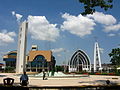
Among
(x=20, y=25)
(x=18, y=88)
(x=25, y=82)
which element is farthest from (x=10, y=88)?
(x=20, y=25)

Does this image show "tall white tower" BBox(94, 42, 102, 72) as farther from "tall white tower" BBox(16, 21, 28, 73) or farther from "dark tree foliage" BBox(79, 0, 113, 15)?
"dark tree foliage" BBox(79, 0, 113, 15)

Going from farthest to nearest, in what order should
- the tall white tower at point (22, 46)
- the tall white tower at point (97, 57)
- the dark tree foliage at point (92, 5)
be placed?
1. the tall white tower at point (97, 57)
2. the tall white tower at point (22, 46)
3. the dark tree foliage at point (92, 5)

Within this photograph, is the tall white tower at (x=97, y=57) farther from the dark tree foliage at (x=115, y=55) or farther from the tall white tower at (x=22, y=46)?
the tall white tower at (x=22, y=46)

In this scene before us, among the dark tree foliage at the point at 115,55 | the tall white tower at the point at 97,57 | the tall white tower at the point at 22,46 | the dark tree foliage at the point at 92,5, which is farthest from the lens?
the tall white tower at the point at 97,57

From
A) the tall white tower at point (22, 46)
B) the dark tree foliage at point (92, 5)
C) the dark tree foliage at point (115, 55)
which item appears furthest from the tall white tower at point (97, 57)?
the dark tree foliage at point (92, 5)

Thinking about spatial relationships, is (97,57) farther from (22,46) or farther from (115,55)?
(22,46)

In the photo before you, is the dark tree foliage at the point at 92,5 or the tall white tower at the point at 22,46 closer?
the dark tree foliage at the point at 92,5

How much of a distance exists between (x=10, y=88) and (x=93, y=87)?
4.32 meters

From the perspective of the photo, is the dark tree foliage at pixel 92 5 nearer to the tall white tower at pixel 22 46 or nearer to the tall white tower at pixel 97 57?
the tall white tower at pixel 22 46

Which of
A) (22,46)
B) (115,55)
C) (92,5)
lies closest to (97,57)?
(115,55)

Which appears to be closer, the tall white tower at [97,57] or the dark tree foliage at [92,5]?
the dark tree foliage at [92,5]

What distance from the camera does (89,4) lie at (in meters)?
18.3

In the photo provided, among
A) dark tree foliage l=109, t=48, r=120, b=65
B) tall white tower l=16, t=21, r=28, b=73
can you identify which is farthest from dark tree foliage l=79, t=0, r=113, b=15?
dark tree foliage l=109, t=48, r=120, b=65

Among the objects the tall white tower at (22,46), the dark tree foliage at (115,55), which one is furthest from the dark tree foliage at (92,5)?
the dark tree foliage at (115,55)
